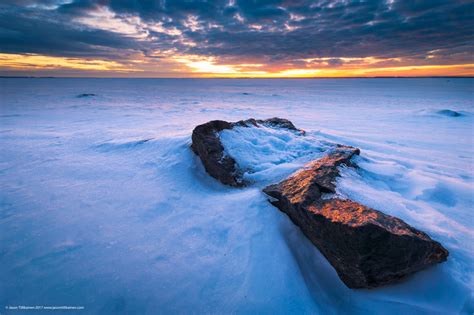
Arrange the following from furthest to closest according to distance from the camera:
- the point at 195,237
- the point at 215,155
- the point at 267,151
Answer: the point at 267,151 → the point at 215,155 → the point at 195,237

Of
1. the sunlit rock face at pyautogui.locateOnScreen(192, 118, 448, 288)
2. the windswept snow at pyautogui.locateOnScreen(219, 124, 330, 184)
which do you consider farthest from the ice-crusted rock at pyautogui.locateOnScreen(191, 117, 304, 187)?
the sunlit rock face at pyautogui.locateOnScreen(192, 118, 448, 288)

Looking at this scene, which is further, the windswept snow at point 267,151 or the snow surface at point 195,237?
the windswept snow at point 267,151

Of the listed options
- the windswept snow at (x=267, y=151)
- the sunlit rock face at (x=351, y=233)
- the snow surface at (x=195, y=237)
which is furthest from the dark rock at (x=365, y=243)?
the windswept snow at (x=267, y=151)

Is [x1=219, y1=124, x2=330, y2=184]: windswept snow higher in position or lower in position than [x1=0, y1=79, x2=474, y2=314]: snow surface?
higher

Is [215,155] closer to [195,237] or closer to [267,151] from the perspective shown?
Answer: [267,151]

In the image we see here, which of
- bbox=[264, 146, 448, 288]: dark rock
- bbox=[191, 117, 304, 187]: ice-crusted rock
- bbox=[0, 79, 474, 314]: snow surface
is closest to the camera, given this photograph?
bbox=[264, 146, 448, 288]: dark rock

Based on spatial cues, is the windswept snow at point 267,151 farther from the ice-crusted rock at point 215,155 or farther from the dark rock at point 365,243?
the dark rock at point 365,243

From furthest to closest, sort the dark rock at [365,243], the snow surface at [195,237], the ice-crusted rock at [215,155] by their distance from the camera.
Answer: the ice-crusted rock at [215,155] < the snow surface at [195,237] < the dark rock at [365,243]

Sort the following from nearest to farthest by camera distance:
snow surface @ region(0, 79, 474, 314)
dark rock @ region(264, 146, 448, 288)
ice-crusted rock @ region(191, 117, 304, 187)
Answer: dark rock @ region(264, 146, 448, 288) < snow surface @ region(0, 79, 474, 314) < ice-crusted rock @ region(191, 117, 304, 187)

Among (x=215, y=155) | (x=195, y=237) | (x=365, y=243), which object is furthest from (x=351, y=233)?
(x=215, y=155)

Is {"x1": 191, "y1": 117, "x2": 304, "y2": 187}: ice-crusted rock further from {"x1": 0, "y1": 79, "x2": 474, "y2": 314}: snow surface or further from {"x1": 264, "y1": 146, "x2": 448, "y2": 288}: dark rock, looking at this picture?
{"x1": 264, "y1": 146, "x2": 448, "y2": 288}: dark rock

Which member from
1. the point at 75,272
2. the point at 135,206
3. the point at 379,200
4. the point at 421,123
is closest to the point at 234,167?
the point at 135,206

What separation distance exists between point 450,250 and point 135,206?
4278 millimetres

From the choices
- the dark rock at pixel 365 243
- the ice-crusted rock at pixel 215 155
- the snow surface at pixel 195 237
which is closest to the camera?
the dark rock at pixel 365 243
